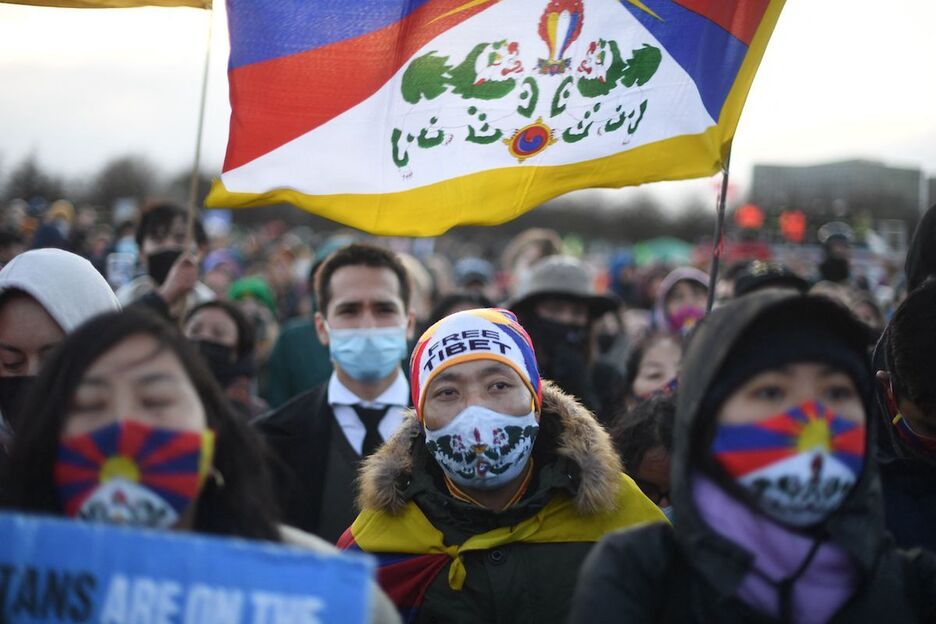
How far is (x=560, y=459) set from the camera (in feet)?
11.2

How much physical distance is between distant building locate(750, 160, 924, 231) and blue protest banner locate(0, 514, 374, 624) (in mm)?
69625

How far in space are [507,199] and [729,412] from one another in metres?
2.26

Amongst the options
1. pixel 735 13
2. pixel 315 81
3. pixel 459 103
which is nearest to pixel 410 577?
pixel 459 103

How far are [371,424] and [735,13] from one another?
232cm

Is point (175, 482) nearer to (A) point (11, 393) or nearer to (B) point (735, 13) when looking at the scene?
(A) point (11, 393)

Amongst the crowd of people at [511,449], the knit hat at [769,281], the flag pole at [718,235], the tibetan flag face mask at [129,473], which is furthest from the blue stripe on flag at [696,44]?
the tibetan flag face mask at [129,473]

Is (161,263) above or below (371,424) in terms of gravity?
above

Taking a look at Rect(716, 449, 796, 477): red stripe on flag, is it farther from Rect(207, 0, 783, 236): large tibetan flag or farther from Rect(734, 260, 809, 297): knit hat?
Rect(734, 260, 809, 297): knit hat

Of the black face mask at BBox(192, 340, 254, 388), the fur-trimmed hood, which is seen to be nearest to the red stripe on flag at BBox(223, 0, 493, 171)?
the fur-trimmed hood

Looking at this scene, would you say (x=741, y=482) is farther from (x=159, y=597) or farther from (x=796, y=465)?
(x=159, y=597)

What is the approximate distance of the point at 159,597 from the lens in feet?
6.43

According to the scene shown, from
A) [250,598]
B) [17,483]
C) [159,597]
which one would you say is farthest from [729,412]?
[17,483]

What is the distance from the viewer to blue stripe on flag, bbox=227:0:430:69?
436 cm

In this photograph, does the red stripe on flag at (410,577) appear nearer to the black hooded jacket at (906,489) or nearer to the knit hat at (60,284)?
the knit hat at (60,284)
